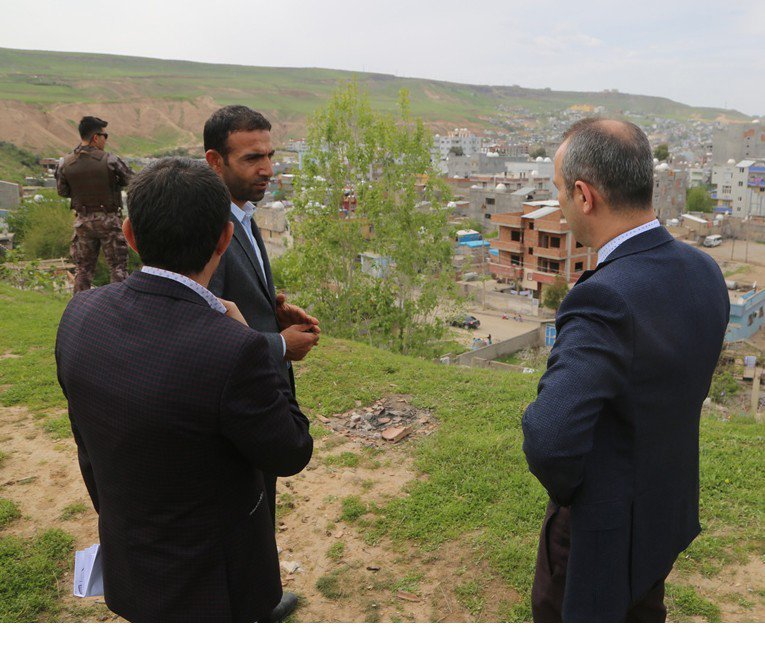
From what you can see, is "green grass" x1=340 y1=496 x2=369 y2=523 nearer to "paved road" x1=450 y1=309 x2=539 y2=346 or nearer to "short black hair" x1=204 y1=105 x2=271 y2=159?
"short black hair" x1=204 y1=105 x2=271 y2=159

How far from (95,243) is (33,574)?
385 cm

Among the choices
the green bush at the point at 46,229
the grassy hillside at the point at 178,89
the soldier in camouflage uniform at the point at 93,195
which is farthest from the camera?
the grassy hillside at the point at 178,89

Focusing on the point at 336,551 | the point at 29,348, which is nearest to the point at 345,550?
the point at 336,551

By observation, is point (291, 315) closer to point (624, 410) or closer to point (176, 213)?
point (176, 213)

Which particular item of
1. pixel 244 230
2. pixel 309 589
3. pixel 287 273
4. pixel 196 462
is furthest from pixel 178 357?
pixel 287 273

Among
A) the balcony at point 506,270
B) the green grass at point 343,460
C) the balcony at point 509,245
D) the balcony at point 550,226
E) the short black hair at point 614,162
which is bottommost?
the balcony at point 506,270

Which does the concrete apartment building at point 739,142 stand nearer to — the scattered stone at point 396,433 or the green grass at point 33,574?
the scattered stone at point 396,433

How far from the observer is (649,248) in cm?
157

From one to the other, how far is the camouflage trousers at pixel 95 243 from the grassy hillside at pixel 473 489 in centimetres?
96

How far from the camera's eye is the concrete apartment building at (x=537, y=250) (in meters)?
31.0

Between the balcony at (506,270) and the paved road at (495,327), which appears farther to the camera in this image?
the balcony at (506,270)

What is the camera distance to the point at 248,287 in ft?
7.75

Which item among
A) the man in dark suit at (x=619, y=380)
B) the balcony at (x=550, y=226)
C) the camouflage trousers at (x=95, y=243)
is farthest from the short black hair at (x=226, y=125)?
the balcony at (x=550, y=226)

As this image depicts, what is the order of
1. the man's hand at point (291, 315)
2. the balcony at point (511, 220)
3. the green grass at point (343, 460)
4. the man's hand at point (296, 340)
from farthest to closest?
the balcony at point (511, 220) < the green grass at point (343, 460) < the man's hand at point (291, 315) < the man's hand at point (296, 340)
